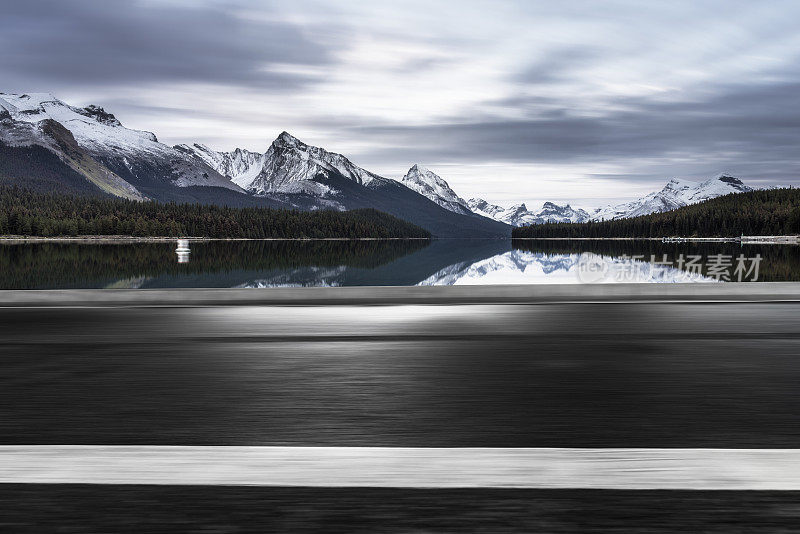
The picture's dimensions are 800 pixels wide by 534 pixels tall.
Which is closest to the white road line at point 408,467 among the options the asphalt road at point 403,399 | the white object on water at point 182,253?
the asphalt road at point 403,399

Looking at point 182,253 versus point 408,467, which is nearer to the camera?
point 408,467

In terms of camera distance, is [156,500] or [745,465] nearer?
[156,500]

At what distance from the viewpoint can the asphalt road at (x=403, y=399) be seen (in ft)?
14.5

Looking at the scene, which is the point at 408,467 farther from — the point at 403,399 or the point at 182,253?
the point at 182,253

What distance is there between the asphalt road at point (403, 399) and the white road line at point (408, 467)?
16 cm

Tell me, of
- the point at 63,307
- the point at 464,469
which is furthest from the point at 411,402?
the point at 63,307

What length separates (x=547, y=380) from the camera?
869 centimetres

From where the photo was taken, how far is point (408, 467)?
16.9 feet

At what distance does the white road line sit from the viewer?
487 centimetres

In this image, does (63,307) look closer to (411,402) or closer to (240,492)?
(411,402)

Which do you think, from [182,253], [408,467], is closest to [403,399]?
[408,467]

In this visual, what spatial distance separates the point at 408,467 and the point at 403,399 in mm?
A: 2555

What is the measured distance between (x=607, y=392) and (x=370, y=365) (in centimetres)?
326

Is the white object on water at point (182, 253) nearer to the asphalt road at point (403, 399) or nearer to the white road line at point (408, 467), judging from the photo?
the asphalt road at point (403, 399)
